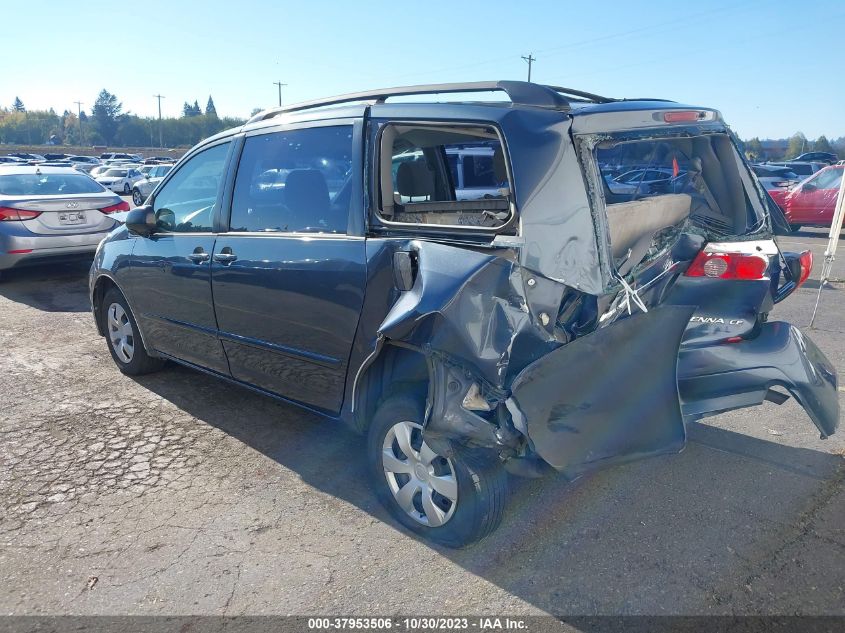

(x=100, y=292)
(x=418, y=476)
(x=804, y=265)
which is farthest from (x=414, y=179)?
(x=100, y=292)

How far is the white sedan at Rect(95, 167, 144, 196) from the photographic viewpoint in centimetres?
3378

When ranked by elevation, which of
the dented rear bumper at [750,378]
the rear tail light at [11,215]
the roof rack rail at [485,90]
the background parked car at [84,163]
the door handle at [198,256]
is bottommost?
the dented rear bumper at [750,378]

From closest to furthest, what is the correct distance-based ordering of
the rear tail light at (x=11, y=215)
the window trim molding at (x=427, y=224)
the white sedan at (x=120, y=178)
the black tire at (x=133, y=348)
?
the window trim molding at (x=427, y=224), the black tire at (x=133, y=348), the rear tail light at (x=11, y=215), the white sedan at (x=120, y=178)

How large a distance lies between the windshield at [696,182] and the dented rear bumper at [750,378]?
2.50ft

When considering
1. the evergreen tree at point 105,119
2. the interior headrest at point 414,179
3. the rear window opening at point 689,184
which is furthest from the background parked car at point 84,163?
the evergreen tree at point 105,119

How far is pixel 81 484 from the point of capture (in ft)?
12.0

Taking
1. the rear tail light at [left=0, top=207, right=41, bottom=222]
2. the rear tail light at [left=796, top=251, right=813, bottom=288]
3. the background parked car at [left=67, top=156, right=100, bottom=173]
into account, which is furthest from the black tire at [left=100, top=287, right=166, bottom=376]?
the background parked car at [left=67, top=156, right=100, bottom=173]

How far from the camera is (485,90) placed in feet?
10.3

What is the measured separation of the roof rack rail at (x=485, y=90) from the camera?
9.74 feet

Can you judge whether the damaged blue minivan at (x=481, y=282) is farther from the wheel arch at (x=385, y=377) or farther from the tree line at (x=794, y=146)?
the tree line at (x=794, y=146)

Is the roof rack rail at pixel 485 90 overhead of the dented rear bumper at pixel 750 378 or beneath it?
overhead

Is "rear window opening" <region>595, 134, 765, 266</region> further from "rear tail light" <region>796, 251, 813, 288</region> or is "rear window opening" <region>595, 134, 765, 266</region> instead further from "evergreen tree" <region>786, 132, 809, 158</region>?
"evergreen tree" <region>786, 132, 809, 158</region>

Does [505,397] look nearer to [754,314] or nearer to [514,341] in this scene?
[514,341]

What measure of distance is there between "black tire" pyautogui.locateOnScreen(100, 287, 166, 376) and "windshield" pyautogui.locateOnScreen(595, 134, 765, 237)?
11.6ft
